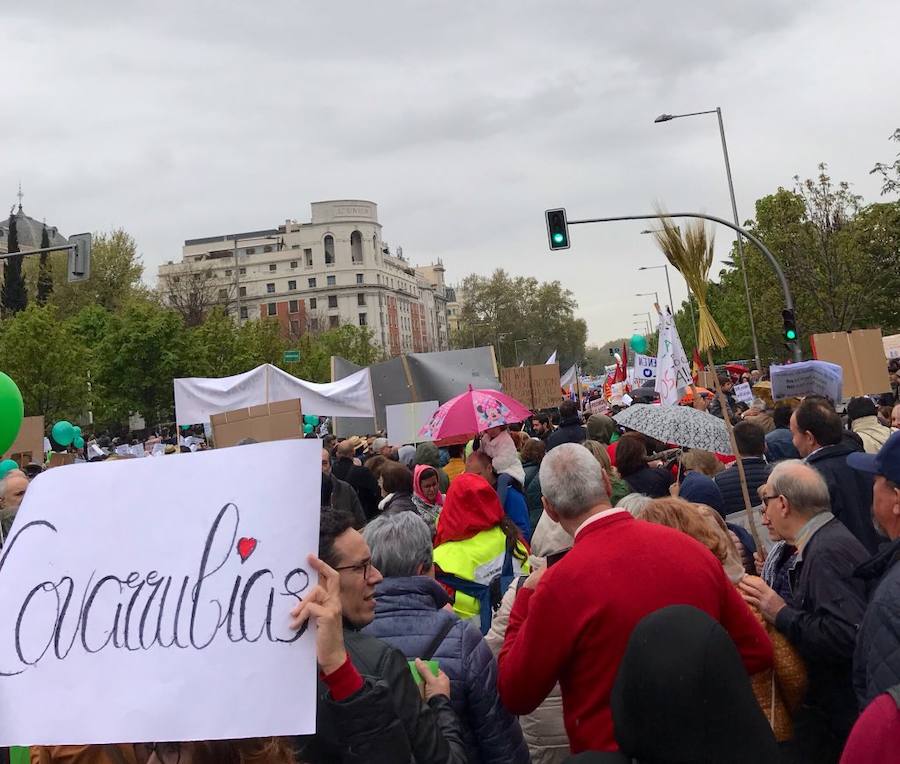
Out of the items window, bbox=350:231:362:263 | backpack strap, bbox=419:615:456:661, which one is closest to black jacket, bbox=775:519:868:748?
backpack strap, bbox=419:615:456:661

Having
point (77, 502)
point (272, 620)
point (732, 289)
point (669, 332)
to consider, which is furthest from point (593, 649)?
point (732, 289)

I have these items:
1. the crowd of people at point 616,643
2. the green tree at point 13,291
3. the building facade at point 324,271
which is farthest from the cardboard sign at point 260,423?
the building facade at point 324,271

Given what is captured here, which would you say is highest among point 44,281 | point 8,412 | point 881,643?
point 44,281

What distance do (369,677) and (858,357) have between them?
1149cm

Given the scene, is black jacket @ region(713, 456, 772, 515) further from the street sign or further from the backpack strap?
the street sign

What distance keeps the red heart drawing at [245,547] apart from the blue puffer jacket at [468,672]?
1.15 m

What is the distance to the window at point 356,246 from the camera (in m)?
137

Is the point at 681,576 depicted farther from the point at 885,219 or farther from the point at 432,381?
the point at 885,219

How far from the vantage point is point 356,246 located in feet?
452

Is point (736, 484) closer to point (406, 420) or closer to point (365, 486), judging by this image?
point (365, 486)

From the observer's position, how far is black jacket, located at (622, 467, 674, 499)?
6945mm

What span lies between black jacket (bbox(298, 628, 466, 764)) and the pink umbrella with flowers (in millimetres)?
6087

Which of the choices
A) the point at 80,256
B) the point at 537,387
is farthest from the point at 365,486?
the point at 80,256

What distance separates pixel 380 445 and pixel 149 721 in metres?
12.5
